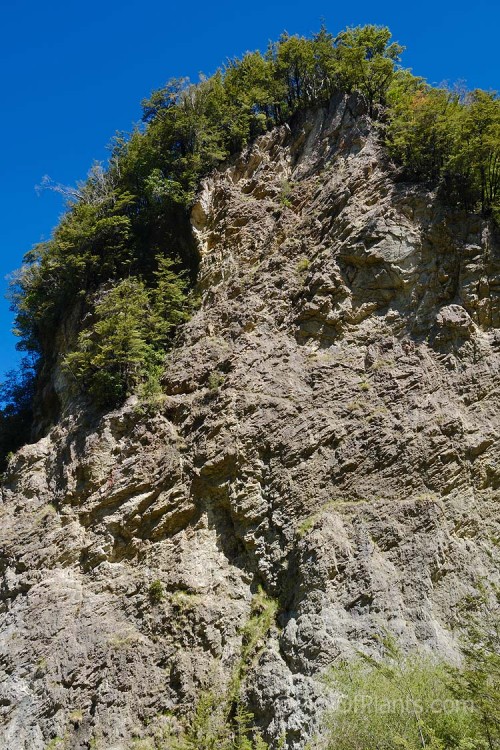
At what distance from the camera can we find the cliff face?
11.4 meters

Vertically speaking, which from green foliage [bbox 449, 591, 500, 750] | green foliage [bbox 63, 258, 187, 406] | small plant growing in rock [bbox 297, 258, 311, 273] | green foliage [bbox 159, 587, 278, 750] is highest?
green foliage [bbox 63, 258, 187, 406]

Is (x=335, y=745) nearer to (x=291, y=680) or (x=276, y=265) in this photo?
(x=291, y=680)

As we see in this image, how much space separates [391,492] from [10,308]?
18.0m

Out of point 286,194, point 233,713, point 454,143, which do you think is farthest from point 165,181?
point 233,713

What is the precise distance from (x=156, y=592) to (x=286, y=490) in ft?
11.7

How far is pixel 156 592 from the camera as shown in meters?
13.2

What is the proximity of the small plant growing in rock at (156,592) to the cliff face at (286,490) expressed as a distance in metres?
0.07

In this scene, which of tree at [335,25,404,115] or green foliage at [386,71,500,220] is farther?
tree at [335,25,404,115]

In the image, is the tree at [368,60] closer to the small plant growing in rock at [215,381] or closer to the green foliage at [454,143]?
the green foliage at [454,143]

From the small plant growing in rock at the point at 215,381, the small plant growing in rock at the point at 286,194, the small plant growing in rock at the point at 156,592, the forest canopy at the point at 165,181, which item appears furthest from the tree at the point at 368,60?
the small plant growing in rock at the point at 156,592

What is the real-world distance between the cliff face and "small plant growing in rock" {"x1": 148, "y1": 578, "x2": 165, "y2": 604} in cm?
7

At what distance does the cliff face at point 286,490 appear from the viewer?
1141cm

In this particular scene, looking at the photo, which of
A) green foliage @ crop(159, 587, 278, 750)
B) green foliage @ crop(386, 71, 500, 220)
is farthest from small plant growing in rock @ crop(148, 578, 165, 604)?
green foliage @ crop(386, 71, 500, 220)

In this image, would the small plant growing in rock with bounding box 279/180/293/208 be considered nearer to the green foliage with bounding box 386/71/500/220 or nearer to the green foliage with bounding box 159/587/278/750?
the green foliage with bounding box 386/71/500/220
